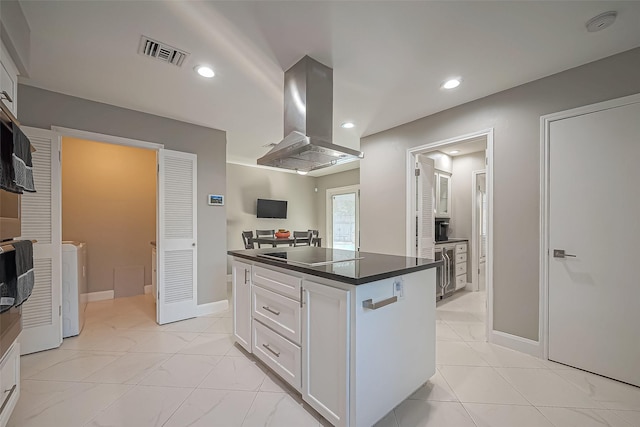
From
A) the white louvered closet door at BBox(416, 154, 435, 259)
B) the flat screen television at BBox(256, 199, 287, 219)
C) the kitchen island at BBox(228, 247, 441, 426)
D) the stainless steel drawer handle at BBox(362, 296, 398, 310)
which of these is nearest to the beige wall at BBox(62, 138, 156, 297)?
the flat screen television at BBox(256, 199, 287, 219)

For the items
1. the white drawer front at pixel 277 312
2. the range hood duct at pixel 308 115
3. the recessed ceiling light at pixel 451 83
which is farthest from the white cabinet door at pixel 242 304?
the recessed ceiling light at pixel 451 83

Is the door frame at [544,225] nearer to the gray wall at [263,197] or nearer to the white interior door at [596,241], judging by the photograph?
the white interior door at [596,241]

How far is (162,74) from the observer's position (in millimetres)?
2311

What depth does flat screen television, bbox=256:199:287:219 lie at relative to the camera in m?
6.15

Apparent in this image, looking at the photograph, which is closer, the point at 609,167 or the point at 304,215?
the point at 609,167

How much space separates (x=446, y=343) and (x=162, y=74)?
3.60 m

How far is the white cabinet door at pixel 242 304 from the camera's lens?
7.45 ft

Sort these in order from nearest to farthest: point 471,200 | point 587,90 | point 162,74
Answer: point 587,90 → point 162,74 → point 471,200

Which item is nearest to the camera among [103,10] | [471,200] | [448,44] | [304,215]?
[103,10]

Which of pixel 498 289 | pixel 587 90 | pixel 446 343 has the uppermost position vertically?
pixel 587 90

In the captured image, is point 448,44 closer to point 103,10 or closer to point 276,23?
point 276,23

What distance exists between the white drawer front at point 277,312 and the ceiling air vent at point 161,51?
1904 millimetres

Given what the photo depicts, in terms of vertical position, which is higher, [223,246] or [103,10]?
[103,10]

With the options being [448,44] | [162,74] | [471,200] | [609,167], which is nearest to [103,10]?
[162,74]
